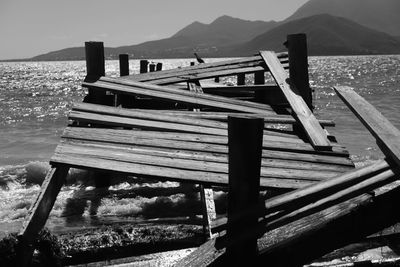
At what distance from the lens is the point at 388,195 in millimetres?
2930

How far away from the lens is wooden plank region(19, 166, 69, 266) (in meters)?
3.63

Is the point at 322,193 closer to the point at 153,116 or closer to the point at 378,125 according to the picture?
the point at 378,125

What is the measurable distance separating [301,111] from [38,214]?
3369 millimetres

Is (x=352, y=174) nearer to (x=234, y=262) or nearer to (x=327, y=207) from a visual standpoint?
(x=327, y=207)

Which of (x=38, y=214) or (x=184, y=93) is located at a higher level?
(x=184, y=93)

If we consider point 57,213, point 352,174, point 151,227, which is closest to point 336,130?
point 57,213

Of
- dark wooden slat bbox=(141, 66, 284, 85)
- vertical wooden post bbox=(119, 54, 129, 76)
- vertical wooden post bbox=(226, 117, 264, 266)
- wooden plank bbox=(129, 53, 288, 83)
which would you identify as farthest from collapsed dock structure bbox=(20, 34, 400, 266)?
vertical wooden post bbox=(119, 54, 129, 76)

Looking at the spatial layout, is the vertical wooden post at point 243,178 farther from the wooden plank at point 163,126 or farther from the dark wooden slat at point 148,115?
the dark wooden slat at point 148,115

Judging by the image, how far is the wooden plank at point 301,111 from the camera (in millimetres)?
4930

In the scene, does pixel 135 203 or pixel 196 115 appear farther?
pixel 135 203

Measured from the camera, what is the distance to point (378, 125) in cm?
370

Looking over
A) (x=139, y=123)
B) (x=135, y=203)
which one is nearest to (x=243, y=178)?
(x=139, y=123)

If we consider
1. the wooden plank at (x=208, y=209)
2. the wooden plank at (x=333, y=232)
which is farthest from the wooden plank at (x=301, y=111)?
the wooden plank at (x=333, y=232)

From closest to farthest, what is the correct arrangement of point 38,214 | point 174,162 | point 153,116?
point 38,214, point 174,162, point 153,116
